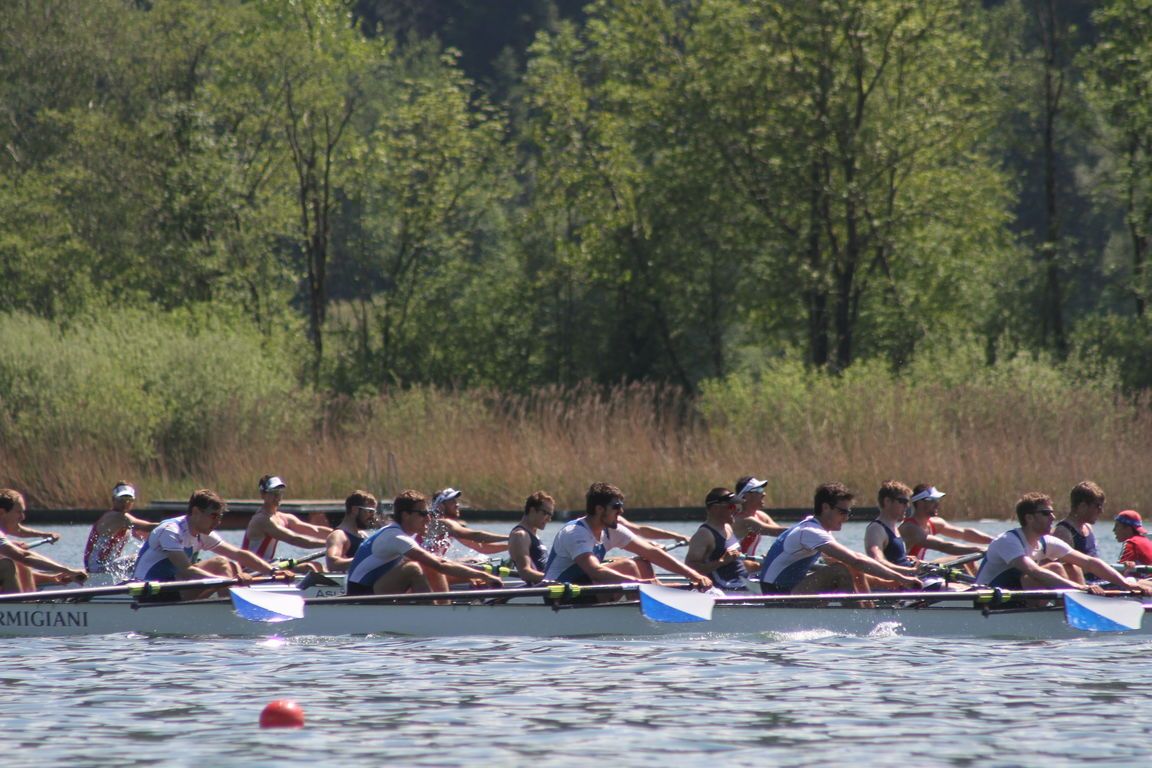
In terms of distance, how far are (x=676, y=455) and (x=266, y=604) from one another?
14.3 meters

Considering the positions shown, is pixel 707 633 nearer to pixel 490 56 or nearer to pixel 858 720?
pixel 858 720

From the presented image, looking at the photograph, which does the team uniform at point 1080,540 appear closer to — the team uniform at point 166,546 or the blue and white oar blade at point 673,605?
the blue and white oar blade at point 673,605

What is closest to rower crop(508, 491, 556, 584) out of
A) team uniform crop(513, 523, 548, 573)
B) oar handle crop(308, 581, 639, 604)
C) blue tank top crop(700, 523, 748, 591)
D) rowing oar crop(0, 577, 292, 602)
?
team uniform crop(513, 523, 548, 573)

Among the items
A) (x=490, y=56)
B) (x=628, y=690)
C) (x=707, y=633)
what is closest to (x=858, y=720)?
(x=628, y=690)

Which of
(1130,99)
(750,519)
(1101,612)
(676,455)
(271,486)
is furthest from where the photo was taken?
(1130,99)

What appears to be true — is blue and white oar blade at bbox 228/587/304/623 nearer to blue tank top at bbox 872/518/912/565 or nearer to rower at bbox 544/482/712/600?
rower at bbox 544/482/712/600

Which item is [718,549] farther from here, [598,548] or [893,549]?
[893,549]

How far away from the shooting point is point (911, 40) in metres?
38.1

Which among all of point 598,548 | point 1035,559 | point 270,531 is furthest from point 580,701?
point 270,531

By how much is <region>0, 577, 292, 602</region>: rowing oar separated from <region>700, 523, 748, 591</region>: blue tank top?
4.35m

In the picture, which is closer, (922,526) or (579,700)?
(579,700)

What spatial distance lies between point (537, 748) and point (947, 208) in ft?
102

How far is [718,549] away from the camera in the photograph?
16.5 meters

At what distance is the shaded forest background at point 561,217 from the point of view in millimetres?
35094
